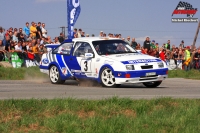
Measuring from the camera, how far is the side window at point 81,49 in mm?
18083

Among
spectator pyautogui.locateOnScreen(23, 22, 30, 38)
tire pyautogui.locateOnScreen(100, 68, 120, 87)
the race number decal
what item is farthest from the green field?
tire pyautogui.locateOnScreen(100, 68, 120, 87)

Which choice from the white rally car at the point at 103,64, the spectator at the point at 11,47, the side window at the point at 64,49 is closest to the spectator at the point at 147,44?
the spectator at the point at 11,47

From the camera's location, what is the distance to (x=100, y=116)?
10.0 m

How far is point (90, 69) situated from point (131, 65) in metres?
1.76

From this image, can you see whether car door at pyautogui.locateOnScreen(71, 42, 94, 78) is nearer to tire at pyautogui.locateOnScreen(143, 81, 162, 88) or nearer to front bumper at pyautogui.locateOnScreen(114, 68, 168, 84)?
front bumper at pyautogui.locateOnScreen(114, 68, 168, 84)

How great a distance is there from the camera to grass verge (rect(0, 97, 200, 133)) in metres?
9.09

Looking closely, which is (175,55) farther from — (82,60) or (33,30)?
(82,60)

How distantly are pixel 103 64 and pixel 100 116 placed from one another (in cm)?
697

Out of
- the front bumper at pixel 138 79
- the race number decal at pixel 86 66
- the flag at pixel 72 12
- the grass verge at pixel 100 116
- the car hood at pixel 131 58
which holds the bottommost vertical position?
the grass verge at pixel 100 116

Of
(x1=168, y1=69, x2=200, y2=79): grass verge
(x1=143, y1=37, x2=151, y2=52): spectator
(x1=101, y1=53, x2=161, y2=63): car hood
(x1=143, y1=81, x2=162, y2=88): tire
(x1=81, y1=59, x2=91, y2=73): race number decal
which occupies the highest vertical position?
(x1=143, y1=37, x2=151, y2=52): spectator

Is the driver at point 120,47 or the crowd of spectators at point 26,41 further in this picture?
the crowd of spectators at point 26,41

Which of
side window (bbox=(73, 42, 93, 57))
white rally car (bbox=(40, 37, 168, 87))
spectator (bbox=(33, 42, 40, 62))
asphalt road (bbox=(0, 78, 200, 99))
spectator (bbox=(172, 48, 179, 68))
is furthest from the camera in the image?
spectator (bbox=(172, 48, 179, 68))

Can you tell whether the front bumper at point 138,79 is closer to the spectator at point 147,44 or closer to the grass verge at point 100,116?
the grass verge at point 100,116

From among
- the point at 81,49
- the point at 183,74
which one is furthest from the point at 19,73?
the point at 183,74
